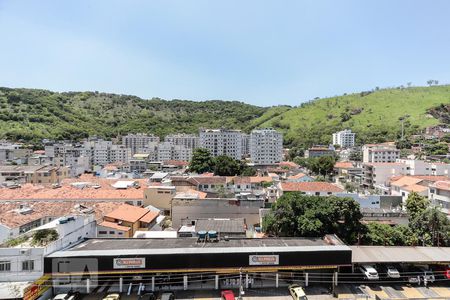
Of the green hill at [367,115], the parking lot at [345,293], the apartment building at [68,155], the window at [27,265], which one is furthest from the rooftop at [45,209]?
the green hill at [367,115]

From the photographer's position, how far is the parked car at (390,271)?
18141 mm

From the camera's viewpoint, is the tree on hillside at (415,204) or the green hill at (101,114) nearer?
the tree on hillside at (415,204)

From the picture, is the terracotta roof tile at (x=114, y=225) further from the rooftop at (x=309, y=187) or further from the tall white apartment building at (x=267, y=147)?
the tall white apartment building at (x=267, y=147)

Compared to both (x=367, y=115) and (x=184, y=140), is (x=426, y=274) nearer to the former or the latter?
(x=184, y=140)

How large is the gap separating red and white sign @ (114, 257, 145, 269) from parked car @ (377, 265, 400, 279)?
14118mm

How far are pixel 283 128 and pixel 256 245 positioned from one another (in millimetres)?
116576

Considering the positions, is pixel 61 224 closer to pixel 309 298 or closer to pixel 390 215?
pixel 309 298

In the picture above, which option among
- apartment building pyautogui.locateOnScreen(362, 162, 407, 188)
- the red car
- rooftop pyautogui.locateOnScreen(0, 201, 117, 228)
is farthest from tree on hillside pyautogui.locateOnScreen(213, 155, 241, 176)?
the red car

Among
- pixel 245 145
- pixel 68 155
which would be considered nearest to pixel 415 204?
pixel 68 155

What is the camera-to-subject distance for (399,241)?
23.0 m

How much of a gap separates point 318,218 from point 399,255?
5350 mm

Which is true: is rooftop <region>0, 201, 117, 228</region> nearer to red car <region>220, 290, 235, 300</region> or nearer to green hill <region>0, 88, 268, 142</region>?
red car <region>220, 290, 235, 300</region>

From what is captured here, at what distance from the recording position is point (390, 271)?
18.3m

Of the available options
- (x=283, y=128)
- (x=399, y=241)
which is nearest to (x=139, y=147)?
(x=283, y=128)
